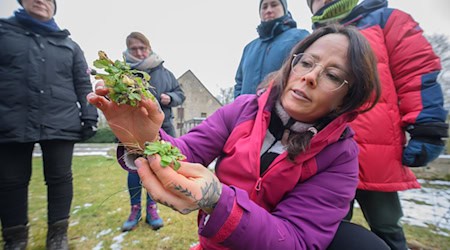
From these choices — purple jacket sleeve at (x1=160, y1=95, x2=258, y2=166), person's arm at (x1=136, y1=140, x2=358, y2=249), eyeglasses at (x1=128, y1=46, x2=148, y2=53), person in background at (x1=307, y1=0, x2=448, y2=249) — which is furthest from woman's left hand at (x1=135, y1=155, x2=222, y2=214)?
eyeglasses at (x1=128, y1=46, x2=148, y2=53)

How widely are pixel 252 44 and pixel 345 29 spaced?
1.39m

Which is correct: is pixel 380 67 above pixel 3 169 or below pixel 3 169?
above

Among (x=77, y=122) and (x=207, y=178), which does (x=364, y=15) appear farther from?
(x=77, y=122)

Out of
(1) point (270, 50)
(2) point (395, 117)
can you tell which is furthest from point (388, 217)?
(1) point (270, 50)

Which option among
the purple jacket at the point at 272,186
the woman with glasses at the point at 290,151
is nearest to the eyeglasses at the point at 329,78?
the woman with glasses at the point at 290,151

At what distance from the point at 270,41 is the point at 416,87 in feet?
4.23

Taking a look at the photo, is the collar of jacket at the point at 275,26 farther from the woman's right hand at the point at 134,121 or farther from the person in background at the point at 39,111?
the person in background at the point at 39,111

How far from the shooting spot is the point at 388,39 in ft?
5.05

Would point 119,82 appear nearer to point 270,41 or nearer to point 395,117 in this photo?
point 395,117

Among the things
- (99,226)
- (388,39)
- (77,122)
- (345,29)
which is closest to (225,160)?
(345,29)

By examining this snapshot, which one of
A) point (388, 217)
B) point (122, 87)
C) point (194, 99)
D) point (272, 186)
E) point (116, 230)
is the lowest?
point (194, 99)

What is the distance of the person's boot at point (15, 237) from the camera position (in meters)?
2.04

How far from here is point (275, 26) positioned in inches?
89.3

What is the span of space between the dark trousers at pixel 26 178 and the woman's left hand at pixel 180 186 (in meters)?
1.68
